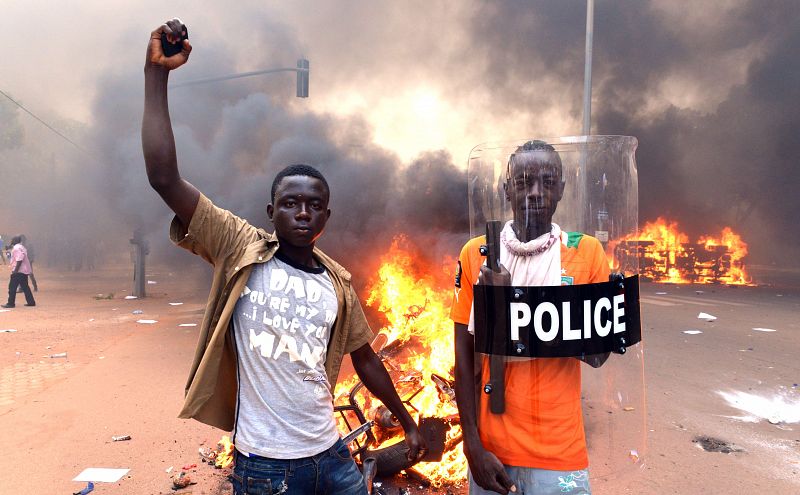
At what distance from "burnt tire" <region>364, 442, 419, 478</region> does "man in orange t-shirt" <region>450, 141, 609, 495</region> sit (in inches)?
68.5

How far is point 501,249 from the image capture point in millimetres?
1646

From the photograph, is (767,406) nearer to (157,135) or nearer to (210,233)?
(210,233)

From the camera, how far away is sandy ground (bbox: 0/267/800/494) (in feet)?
11.4

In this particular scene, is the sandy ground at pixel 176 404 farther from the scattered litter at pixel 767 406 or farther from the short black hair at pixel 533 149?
the short black hair at pixel 533 149

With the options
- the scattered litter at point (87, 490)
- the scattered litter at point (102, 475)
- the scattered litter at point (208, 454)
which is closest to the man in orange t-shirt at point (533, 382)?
the scattered litter at point (208, 454)

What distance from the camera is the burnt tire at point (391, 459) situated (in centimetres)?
330

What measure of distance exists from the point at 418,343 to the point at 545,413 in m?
3.94

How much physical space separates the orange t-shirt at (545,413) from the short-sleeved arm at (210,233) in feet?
3.28

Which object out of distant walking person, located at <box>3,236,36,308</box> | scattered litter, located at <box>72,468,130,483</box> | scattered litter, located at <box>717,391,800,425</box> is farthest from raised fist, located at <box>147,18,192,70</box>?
distant walking person, located at <box>3,236,36,308</box>

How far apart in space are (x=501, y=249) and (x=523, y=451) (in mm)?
630

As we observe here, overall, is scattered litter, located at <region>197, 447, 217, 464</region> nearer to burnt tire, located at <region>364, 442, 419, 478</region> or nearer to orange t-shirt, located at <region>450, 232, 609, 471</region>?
burnt tire, located at <region>364, 442, 419, 478</region>

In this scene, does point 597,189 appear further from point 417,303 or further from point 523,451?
point 417,303

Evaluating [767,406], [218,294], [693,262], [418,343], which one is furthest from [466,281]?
[693,262]

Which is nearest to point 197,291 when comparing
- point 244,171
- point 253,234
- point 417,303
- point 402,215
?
point 244,171
